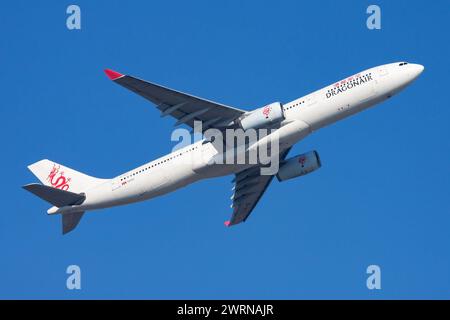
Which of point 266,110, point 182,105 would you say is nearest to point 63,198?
point 182,105

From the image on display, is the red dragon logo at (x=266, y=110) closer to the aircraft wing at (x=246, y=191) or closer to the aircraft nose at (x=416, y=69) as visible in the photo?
the aircraft wing at (x=246, y=191)

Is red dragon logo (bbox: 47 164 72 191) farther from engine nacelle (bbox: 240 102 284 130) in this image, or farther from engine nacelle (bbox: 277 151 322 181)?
engine nacelle (bbox: 277 151 322 181)

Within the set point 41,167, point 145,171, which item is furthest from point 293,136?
point 41,167

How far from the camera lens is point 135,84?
55000 millimetres

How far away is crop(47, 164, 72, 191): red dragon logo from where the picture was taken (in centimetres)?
6581

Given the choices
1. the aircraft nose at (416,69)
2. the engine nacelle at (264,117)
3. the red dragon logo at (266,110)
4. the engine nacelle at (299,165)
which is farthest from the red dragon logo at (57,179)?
the aircraft nose at (416,69)

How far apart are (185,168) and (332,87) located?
38.0ft

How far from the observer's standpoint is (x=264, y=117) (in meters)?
57.8

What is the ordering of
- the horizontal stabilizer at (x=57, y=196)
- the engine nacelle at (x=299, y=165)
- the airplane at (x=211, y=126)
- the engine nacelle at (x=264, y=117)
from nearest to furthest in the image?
the engine nacelle at (x=264, y=117), the airplane at (x=211, y=126), the horizontal stabilizer at (x=57, y=196), the engine nacelle at (x=299, y=165)

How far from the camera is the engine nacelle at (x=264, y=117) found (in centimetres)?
5750

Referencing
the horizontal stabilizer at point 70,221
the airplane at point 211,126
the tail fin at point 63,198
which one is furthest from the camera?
the horizontal stabilizer at point 70,221

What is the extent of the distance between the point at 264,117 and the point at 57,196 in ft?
52.4

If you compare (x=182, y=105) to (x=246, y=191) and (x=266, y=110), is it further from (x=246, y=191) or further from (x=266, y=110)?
(x=246, y=191)

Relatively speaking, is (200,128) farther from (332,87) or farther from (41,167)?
(41,167)
